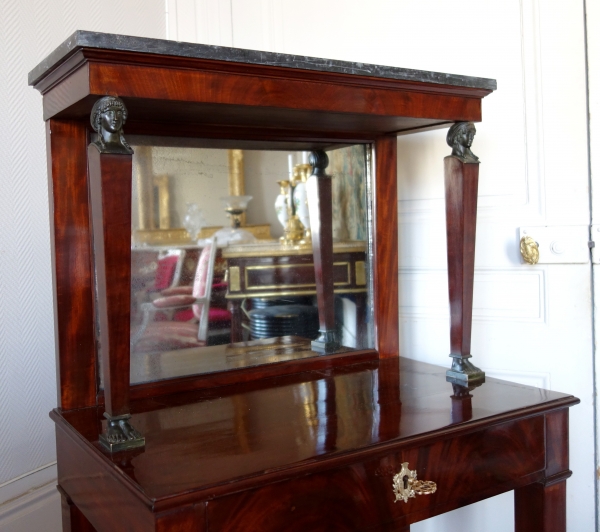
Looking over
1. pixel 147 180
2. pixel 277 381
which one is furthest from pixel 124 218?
pixel 277 381

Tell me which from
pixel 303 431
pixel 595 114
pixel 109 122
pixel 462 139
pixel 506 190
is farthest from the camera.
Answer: pixel 506 190

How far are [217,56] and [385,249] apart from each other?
2.29 ft

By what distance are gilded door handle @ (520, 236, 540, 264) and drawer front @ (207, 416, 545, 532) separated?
0.44m

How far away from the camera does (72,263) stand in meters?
1.17

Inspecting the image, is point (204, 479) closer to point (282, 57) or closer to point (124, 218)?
point (124, 218)

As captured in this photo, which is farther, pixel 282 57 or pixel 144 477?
pixel 282 57

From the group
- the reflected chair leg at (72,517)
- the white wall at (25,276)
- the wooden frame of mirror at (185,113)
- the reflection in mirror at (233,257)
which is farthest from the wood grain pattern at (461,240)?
the white wall at (25,276)

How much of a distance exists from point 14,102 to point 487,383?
1.24 meters

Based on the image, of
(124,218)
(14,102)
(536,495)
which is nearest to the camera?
(124,218)

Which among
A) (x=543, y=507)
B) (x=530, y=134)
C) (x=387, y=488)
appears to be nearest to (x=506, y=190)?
(x=530, y=134)

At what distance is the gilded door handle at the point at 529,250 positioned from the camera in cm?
150

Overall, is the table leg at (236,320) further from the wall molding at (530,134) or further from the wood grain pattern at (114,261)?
the wall molding at (530,134)

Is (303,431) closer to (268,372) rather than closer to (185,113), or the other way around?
(268,372)

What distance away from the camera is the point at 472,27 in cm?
156
